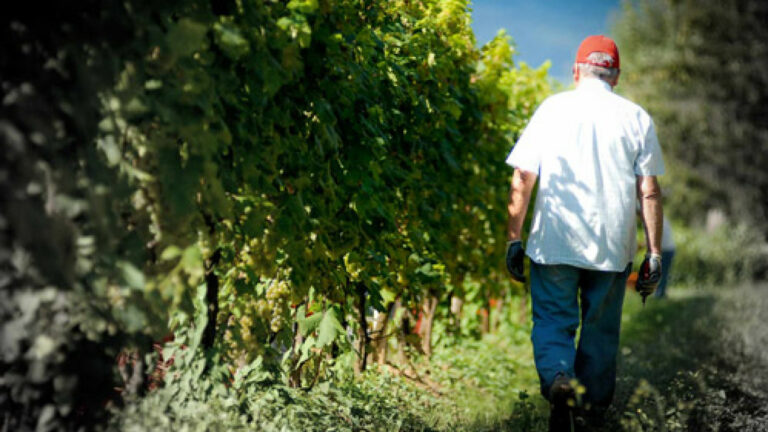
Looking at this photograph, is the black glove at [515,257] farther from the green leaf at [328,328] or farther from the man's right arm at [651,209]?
the green leaf at [328,328]

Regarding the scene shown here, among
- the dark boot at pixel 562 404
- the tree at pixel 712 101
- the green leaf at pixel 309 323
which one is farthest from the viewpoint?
the tree at pixel 712 101

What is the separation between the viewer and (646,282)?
3.45 m

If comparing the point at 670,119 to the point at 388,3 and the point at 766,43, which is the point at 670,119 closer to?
the point at 766,43

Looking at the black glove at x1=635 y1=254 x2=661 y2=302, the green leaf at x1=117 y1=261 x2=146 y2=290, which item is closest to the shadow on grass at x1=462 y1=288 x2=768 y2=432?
the black glove at x1=635 y1=254 x2=661 y2=302

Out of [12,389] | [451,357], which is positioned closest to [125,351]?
[12,389]

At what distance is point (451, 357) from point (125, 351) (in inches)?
148

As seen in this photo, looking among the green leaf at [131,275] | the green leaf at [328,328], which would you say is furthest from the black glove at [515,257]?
the green leaf at [131,275]

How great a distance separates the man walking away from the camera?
3.25 metres

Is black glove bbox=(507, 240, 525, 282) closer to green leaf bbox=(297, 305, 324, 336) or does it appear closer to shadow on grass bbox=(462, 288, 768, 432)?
shadow on grass bbox=(462, 288, 768, 432)

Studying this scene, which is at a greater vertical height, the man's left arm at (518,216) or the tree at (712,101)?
the tree at (712,101)

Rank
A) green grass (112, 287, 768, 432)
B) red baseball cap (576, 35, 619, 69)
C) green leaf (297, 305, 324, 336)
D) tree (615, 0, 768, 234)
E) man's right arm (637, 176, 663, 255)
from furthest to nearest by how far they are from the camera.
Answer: tree (615, 0, 768, 234)
red baseball cap (576, 35, 619, 69)
man's right arm (637, 176, 663, 255)
green leaf (297, 305, 324, 336)
green grass (112, 287, 768, 432)

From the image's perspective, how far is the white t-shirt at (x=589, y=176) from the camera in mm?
3250

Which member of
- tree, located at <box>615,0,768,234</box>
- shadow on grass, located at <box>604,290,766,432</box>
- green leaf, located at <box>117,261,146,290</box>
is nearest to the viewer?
green leaf, located at <box>117,261,146,290</box>

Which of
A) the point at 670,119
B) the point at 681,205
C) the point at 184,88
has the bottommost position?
the point at 184,88
